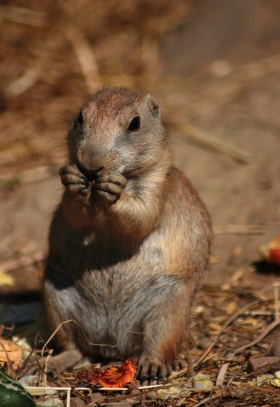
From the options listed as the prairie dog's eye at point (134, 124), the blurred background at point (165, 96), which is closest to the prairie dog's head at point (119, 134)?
the prairie dog's eye at point (134, 124)

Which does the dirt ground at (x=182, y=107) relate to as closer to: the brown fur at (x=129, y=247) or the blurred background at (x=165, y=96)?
the blurred background at (x=165, y=96)

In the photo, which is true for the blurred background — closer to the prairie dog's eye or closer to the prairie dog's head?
the prairie dog's head

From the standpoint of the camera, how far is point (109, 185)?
14.3 ft

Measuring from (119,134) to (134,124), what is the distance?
0.25 meters

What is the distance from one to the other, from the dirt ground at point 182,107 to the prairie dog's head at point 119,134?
1.47 m

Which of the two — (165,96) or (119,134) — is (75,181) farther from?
(165,96)

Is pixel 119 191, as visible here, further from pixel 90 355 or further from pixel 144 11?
pixel 144 11

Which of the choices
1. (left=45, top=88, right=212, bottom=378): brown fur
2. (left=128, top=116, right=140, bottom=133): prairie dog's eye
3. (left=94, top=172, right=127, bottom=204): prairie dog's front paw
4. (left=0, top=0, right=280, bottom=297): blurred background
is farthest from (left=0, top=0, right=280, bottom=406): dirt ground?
(left=94, top=172, right=127, bottom=204): prairie dog's front paw

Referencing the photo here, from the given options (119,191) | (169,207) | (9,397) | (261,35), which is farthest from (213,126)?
(9,397)

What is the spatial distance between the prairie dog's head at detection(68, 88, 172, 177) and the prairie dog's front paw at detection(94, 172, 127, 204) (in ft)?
0.18

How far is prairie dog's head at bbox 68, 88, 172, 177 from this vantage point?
4.33 m

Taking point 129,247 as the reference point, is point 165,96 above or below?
above

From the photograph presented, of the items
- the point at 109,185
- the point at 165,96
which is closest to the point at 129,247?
the point at 109,185

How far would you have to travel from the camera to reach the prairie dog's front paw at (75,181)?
14.6 feet
